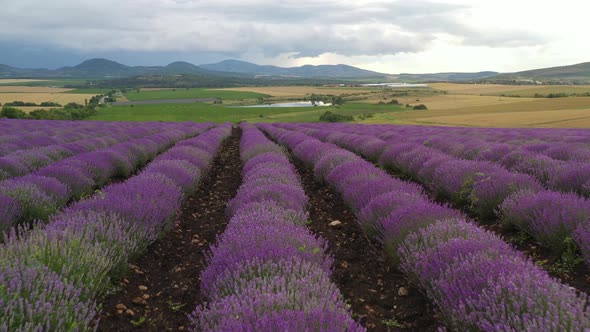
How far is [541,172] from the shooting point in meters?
7.03

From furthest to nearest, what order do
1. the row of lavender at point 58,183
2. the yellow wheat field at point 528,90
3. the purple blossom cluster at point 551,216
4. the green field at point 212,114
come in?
the yellow wheat field at point 528,90 → the green field at point 212,114 → the row of lavender at point 58,183 → the purple blossom cluster at point 551,216

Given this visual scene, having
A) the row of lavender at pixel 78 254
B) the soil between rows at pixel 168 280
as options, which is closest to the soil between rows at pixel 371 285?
the soil between rows at pixel 168 280

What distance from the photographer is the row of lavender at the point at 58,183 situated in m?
4.97

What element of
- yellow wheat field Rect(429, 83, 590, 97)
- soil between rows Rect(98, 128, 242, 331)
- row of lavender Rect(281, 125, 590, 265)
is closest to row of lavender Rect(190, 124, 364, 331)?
soil between rows Rect(98, 128, 242, 331)

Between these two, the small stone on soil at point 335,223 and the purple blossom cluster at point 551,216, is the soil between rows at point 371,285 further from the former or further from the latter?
the purple blossom cluster at point 551,216

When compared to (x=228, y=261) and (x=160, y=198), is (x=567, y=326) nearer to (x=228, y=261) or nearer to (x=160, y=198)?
(x=228, y=261)

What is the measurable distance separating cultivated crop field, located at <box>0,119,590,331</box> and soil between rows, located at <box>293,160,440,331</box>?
18 mm

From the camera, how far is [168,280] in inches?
166

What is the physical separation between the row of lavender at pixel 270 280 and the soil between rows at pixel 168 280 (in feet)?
1.02

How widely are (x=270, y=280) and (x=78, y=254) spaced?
1.60 m

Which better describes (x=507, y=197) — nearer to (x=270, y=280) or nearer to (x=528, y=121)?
(x=270, y=280)

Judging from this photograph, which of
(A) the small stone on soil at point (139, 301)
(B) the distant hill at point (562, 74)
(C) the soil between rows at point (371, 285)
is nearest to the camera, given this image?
(C) the soil between rows at point (371, 285)

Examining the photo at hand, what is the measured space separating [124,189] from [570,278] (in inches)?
193

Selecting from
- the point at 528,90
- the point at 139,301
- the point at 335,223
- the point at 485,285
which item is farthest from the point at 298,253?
the point at 528,90
